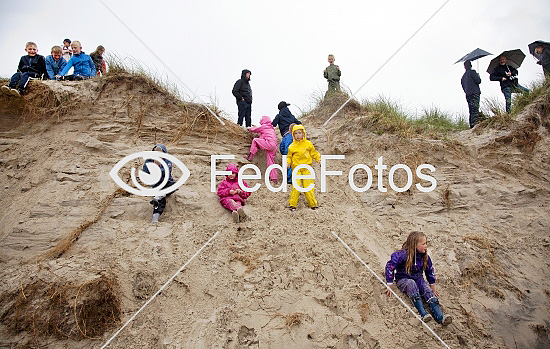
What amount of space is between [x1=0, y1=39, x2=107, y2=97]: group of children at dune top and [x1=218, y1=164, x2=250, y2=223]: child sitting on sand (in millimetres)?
4239

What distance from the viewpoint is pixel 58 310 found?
4.03 meters

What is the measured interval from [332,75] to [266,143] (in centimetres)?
338

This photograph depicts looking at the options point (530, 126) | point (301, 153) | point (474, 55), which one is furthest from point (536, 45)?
point (301, 153)

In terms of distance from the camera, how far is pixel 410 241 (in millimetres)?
4652

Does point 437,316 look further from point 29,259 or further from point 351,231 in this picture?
point 29,259

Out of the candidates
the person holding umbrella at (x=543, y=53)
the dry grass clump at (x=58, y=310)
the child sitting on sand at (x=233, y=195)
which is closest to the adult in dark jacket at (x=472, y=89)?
the person holding umbrella at (x=543, y=53)

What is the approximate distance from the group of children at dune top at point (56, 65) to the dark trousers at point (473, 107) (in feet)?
28.1

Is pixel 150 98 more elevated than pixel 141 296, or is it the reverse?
pixel 150 98

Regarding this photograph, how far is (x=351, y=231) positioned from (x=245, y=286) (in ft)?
6.61

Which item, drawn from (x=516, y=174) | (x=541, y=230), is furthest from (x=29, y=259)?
(x=516, y=174)

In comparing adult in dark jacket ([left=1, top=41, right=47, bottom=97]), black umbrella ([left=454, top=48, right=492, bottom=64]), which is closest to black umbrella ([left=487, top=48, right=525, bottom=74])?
black umbrella ([left=454, top=48, right=492, bottom=64])

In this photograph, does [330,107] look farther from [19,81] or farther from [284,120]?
[19,81]

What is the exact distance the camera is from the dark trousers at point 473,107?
820 cm

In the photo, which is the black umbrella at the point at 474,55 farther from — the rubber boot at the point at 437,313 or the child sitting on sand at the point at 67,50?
the child sitting on sand at the point at 67,50
